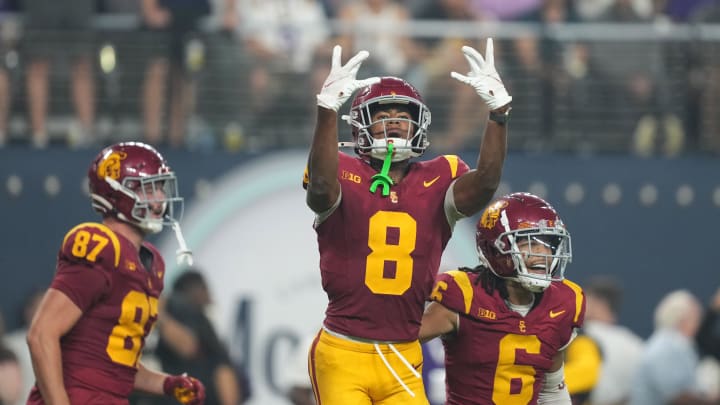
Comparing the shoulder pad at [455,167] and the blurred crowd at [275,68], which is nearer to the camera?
the shoulder pad at [455,167]

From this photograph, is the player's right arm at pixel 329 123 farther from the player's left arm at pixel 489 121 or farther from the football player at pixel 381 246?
the player's left arm at pixel 489 121

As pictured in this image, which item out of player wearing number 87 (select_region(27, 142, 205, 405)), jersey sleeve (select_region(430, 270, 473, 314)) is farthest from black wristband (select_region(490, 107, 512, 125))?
player wearing number 87 (select_region(27, 142, 205, 405))

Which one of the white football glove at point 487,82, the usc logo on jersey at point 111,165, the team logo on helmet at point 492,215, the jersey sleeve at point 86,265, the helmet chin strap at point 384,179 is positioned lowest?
the jersey sleeve at point 86,265

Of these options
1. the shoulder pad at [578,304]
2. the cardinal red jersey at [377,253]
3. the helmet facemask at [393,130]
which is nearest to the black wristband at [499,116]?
the helmet facemask at [393,130]

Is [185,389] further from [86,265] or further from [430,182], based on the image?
[430,182]

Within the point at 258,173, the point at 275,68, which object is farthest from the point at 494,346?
the point at 275,68

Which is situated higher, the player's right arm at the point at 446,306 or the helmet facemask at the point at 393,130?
the helmet facemask at the point at 393,130

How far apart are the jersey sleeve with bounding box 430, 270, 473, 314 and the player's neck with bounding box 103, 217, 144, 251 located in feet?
3.99

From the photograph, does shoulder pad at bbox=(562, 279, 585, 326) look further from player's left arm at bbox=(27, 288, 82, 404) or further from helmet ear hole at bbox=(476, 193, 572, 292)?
player's left arm at bbox=(27, 288, 82, 404)

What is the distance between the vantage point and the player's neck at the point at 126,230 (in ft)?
18.8

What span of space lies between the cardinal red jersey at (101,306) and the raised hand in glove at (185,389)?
0.94 ft

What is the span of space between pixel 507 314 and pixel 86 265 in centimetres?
166

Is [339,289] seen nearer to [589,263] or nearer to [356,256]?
[356,256]

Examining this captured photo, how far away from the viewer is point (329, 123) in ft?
16.6
